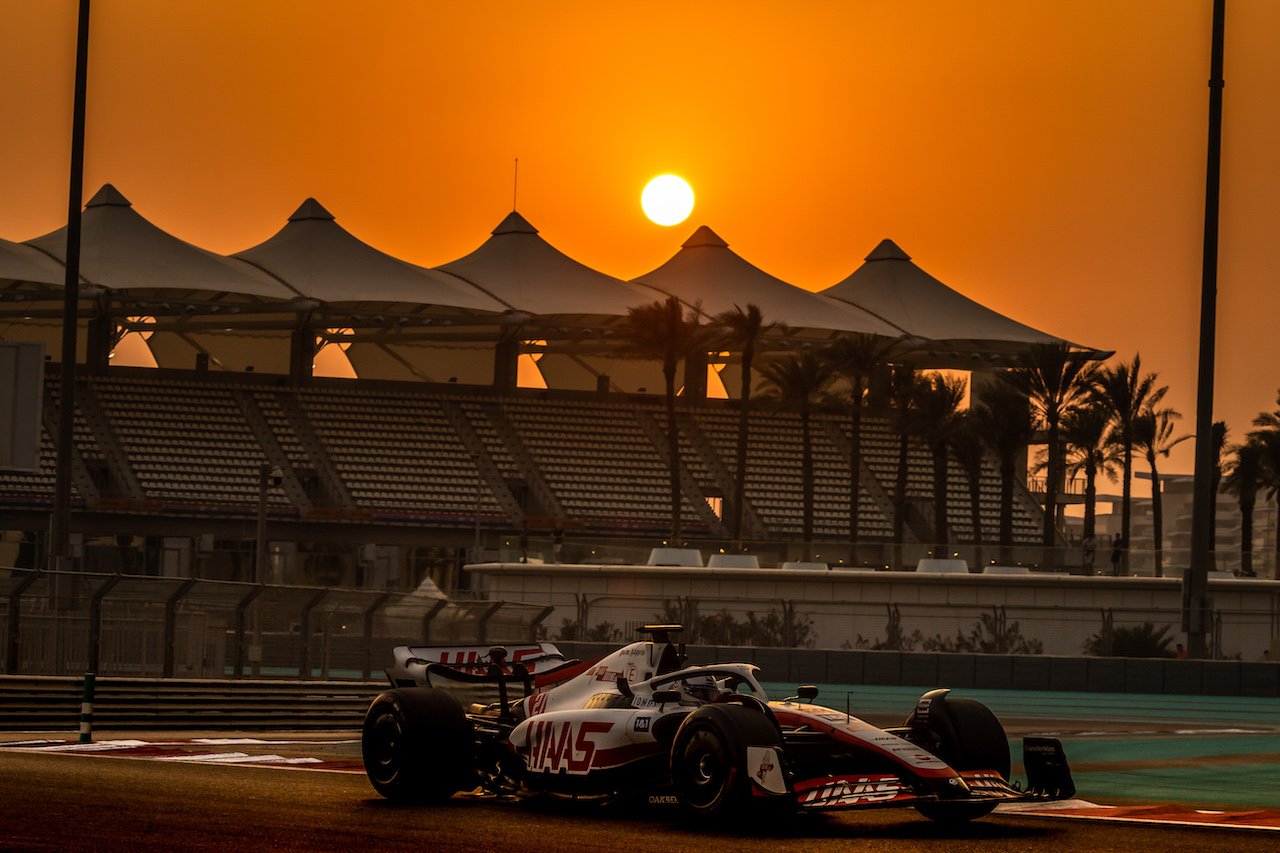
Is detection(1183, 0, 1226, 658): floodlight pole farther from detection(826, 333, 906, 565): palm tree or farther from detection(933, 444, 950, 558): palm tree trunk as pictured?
detection(933, 444, 950, 558): palm tree trunk

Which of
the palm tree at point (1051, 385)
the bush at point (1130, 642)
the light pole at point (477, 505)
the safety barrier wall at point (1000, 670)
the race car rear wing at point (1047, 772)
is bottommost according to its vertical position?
the safety barrier wall at point (1000, 670)

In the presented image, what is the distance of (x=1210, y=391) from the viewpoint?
28312 mm

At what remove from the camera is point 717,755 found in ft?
31.6

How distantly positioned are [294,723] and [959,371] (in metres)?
52.8

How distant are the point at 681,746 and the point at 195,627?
13.3 metres

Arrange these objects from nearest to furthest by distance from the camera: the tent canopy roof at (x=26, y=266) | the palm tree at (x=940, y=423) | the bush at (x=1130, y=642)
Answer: the bush at (x=1130, y=642) → the tent canopy roof at (x=26, y=266) → the palm tree at (x=940, y=423)

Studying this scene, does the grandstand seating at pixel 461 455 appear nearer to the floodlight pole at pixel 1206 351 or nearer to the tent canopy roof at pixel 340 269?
the tent canopy roof at pixel 340 269

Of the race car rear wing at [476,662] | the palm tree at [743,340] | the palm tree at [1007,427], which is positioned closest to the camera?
the race car rear wing at [476,662]

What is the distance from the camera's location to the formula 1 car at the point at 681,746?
9680mm

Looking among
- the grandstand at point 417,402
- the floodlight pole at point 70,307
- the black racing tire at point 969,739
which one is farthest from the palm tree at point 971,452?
the black racing tire at point 969,739

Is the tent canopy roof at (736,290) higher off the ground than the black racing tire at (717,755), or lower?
higher

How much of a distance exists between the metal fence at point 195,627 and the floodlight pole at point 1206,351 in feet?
43.7

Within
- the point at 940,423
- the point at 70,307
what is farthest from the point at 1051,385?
the point at 70,307

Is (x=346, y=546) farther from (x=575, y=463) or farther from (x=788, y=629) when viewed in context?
(x=788, y=629)
